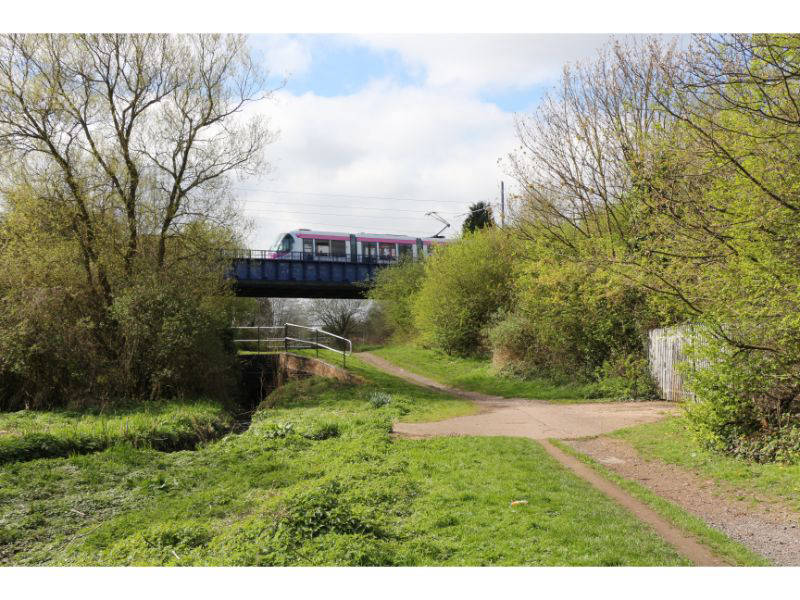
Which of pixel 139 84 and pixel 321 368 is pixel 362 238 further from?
pixel 139 84

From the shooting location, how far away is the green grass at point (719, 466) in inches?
319

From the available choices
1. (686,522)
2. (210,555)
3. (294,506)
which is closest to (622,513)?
(686,522)

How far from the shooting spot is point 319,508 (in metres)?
6.79

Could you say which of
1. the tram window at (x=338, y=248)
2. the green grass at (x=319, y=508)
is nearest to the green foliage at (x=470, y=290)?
the tram window at (x=338, y=248)

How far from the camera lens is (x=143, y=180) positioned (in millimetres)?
20250

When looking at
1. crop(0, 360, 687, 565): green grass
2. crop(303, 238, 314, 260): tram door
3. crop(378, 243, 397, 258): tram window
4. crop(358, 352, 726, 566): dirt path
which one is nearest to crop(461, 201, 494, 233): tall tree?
crop(378, 243, 397, 258): tram window

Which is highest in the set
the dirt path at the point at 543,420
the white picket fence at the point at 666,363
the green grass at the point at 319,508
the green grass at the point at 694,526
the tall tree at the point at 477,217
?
the tall tree at the point at 477,217

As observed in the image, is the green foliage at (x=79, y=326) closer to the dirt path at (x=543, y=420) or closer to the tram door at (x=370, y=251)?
the dirt path at (x=543, y=420)

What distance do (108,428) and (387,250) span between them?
3572 centimetres

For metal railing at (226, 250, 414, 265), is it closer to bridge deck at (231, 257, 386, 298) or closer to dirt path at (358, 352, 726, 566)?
bridge deck at (231, 257, 386, 298)

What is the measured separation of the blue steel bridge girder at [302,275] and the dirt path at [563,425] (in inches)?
961

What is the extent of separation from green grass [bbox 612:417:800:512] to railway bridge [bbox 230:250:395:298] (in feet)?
99.7

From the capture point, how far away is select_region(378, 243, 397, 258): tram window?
156 ft

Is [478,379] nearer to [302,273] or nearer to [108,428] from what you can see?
[108,428]
